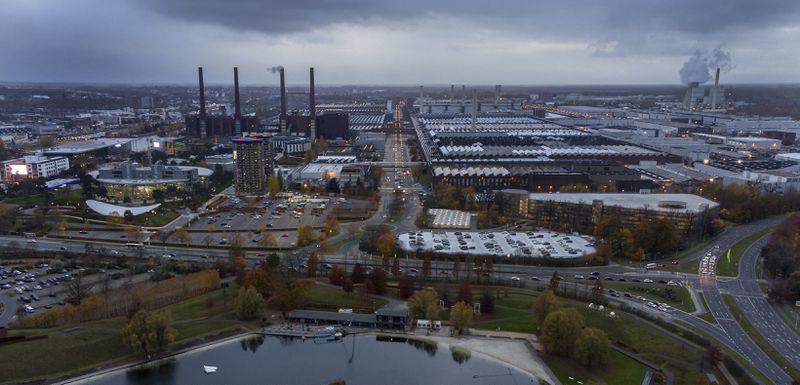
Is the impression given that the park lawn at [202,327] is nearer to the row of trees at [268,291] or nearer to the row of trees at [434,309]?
the row of trees at [268,291]

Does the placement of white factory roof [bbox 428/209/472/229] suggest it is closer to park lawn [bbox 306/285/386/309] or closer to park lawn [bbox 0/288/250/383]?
park lawn [bbox 306/285/386/309]

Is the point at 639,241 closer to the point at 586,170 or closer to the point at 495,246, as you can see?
the point at 495,246

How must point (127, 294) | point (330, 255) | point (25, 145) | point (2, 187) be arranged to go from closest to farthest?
point (127, 294), point (330, 255), point (2, 187), point (25, 145)

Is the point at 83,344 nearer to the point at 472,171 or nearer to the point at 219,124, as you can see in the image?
the point at 472,171

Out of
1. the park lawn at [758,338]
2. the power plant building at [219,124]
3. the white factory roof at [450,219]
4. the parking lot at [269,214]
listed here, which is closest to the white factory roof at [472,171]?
the white factory roof at [450,219]

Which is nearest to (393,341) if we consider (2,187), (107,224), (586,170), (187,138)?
(107,224)
